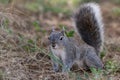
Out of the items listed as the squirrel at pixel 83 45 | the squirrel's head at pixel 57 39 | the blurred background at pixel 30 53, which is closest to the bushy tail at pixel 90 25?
the squirrel at pixel 83 45

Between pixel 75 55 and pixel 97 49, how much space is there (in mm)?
544

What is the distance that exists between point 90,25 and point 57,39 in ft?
3.30

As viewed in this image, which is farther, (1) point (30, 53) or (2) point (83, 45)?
(1) point (30, 53)

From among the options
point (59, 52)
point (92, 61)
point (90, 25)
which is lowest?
point (92, 61)

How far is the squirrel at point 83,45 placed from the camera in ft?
18.8

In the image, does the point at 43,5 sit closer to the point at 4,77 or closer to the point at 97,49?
the point at 97,49

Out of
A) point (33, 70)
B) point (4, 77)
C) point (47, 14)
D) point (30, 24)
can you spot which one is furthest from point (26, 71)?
point (47, 14)

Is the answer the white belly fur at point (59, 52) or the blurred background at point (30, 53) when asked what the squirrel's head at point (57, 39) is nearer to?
the white belly fur at point (59, 52)

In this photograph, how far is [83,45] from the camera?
6129 millimetres

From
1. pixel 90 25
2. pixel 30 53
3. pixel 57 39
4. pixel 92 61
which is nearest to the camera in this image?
pixel 57 39

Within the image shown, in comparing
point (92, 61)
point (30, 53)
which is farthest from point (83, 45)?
point (30, 53)

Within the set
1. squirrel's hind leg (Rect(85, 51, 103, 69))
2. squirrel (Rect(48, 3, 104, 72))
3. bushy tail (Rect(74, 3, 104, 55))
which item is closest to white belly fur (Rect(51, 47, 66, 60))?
squirrel (Rect(48, 3, 104, 72))

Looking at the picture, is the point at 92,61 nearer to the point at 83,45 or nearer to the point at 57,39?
the point at 83,45

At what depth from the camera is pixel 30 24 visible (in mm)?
8500
